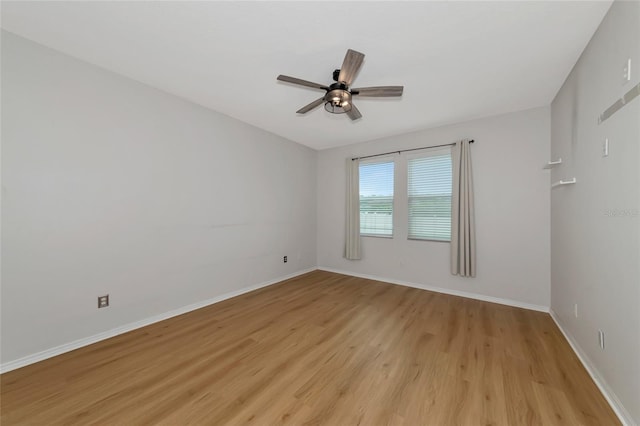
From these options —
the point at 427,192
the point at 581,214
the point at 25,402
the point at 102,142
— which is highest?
the point at 102,142

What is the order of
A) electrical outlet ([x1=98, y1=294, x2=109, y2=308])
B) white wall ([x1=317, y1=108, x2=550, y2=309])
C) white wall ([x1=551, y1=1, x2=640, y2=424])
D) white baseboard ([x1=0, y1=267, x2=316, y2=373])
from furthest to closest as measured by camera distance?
1. white wall ([x1=317, y1=108, x2=550, y2=309])
2. electrical outlet ([x1=98, y1=294, x2=109, y2=308])
3. white baseboard ([x1=0, y1=267, x2=316, y2=373])
4. white wall ([x1=551, y1=1, x2=640, y2=424])

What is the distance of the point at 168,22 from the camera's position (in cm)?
180

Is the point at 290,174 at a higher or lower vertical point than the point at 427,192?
higher

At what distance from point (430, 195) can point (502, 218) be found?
1038mm

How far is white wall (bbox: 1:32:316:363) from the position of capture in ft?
6.44

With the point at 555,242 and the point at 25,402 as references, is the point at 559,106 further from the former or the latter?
the point at 25,402

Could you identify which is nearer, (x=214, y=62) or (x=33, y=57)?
(x=33, y=57)

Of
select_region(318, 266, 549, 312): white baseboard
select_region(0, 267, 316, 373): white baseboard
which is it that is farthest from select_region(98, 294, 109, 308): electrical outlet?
select_region(318, 266, 549, 312): white baseboard

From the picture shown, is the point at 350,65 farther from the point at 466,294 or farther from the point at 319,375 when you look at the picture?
the point at 466,294

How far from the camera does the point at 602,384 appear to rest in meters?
1.69

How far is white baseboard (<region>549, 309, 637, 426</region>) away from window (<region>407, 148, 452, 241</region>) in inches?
72.3

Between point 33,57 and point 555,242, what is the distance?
18.5 feet

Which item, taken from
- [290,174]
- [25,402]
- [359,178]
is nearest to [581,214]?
[359,178]

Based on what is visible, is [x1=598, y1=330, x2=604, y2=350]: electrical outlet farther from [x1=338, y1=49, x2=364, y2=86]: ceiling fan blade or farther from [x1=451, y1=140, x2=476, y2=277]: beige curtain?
[x1=338, y1=49, x2=364, y2=86]: ceiling fan blade
